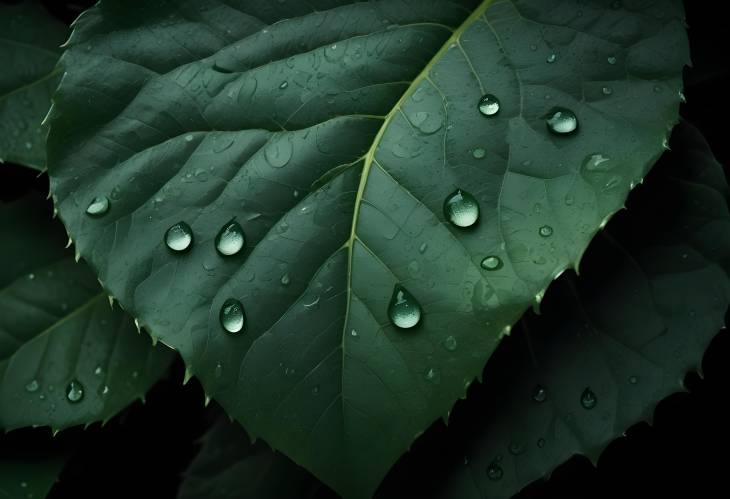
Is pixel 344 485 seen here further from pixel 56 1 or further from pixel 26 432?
pixel 56 1

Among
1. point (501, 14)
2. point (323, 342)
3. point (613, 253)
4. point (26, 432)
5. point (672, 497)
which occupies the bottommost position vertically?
point (672, 497)

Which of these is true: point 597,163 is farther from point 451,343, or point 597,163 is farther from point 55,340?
point 55,340

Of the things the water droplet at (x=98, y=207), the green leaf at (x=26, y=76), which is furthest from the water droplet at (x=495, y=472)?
the green leaf at (x=26, y=76)

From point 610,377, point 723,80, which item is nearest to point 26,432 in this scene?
point 610,377

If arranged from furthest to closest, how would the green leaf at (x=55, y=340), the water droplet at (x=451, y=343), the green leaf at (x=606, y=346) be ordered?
the green leaf at (x=55, y=340) → the green leaf at (x=606, y=346) → the water droplet at (x=451, y=343)

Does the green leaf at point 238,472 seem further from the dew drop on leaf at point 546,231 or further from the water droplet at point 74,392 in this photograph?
the dew drop on leaf at point 546,231

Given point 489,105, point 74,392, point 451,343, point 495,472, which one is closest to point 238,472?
point 74,392
